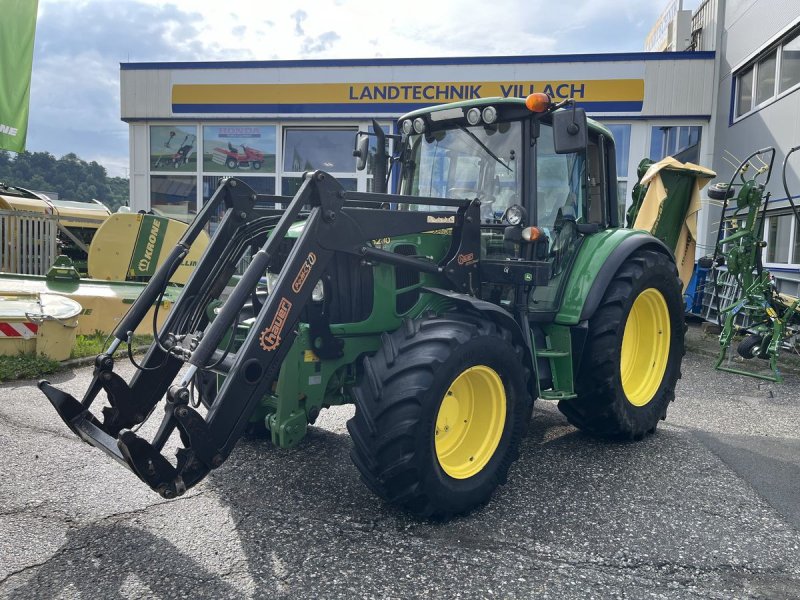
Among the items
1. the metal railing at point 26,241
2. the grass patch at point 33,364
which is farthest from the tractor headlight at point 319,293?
the metal railing at point 26,241

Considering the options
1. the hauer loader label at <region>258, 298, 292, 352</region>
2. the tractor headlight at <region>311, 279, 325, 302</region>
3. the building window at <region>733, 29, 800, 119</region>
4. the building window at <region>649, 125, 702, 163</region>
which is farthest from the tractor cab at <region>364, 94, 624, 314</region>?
the building window at <region>649, 125, 702, 163</region>

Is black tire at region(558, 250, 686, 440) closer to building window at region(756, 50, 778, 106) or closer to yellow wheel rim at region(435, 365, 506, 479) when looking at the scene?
yellow wheel rim at region(435, 365, 506, 479)

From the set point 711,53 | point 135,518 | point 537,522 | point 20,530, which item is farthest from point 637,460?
point 711,53

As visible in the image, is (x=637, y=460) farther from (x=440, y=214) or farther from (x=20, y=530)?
(x=20, y=530)

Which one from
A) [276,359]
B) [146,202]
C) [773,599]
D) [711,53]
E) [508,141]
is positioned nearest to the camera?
[773,599]

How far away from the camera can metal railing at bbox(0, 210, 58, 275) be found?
10.3 metres

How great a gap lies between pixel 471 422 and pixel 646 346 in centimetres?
208

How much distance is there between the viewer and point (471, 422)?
3727 mm

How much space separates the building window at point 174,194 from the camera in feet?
49.5

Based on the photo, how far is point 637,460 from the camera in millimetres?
4406

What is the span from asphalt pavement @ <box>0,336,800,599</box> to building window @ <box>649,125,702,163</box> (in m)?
10.6

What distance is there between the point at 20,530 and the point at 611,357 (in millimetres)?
3370

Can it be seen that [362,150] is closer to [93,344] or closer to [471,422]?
[471,422]

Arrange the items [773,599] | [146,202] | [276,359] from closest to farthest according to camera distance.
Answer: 1. [773,599]
2. [276,359]
3. [146,202]
